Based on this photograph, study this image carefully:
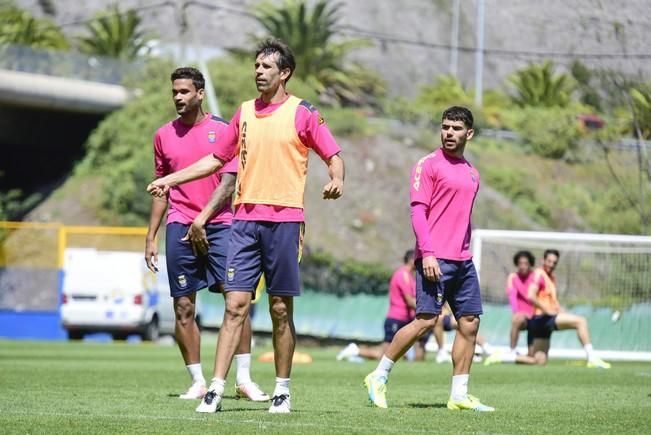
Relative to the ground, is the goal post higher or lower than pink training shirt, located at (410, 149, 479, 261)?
lower

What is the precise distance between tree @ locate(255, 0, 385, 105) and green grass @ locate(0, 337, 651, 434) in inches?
1653

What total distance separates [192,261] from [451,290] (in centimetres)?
214

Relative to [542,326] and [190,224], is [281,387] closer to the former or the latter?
[190,224]

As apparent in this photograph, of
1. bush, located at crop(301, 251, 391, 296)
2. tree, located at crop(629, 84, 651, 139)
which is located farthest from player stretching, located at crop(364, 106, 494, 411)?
bush, located at crop(301, 251, 391, 296)

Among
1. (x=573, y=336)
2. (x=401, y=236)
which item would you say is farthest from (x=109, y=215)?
(x=573, y=336)

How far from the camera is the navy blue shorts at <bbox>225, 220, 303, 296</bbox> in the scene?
29.9ft

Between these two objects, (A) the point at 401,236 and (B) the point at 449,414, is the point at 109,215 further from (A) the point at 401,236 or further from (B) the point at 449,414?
(B) the point at 449,414

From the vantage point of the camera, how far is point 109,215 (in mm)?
50344

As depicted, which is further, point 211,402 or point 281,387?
point 281,387

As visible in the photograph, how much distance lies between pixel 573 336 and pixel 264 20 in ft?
124

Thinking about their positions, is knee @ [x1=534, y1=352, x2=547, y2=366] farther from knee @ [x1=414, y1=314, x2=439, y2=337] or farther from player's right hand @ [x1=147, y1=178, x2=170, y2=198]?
player's right hand @ [x1=147, y1=178, x2=170, y2=198]

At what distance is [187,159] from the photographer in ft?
35.9

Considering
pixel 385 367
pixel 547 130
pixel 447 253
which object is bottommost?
pixel 385 367

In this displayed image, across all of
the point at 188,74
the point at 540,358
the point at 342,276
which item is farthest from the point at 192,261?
the point at 342,276
